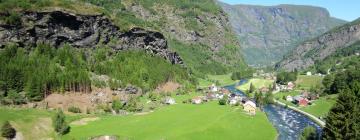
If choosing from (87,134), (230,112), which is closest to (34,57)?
(87,134)

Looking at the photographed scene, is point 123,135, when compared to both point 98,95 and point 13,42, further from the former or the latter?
point 13,42

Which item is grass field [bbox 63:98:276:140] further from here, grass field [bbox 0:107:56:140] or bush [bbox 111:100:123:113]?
bush [bbox 111:100:123:113]

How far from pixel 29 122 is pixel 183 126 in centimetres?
4719

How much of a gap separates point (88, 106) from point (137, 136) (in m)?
51.9

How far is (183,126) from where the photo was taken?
144500 millimetres

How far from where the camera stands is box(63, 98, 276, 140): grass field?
133 meters

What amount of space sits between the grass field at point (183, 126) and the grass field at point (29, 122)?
7425mm

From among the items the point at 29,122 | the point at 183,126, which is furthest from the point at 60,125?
the point at 183,126

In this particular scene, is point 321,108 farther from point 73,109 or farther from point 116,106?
point 73,109

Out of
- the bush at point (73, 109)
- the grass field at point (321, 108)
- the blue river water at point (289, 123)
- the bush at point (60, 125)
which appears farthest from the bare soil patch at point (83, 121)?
the grass field at point (321, 108)

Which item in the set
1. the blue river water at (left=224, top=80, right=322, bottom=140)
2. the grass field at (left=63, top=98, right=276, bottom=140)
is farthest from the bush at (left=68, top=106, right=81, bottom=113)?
the blue river water at (left=224, top=80, right=322, bottom=140)

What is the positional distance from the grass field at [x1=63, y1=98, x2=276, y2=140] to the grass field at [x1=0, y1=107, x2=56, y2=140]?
743 cm

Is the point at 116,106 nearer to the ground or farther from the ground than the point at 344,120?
nearer to the ground

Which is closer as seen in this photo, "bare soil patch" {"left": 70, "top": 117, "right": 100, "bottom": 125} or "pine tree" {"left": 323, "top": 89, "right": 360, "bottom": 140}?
"pine tree" {"left": 323, "top": 89, "right": 360, "bottom": 140}
